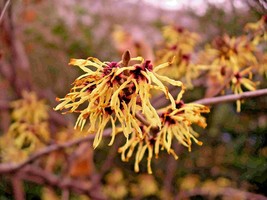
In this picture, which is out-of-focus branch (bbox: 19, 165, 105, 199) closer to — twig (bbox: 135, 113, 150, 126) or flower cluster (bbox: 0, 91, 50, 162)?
flower cluster (bbox: 0, 91, 50, 162)

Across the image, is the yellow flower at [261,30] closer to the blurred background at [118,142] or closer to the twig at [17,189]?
the blurred background at [118,142]

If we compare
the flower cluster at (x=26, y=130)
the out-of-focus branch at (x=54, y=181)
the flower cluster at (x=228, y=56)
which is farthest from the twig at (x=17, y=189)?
the flower cluster at (x=228, y=56)

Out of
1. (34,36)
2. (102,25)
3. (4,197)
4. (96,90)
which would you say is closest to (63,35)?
(34,36)

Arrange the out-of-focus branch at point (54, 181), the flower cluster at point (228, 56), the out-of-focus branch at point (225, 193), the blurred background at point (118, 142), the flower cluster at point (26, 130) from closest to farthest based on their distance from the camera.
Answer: the flower cluster at point (228, 56) < the flower cluster at point (26, 130) < the out-of-focus branch at point (225, 193) < the out-of-focus branch at point (54, 181) < the blurred background at point (118, 142)

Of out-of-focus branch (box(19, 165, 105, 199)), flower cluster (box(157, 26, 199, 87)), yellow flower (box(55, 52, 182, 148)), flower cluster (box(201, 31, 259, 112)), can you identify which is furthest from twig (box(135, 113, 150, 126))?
out-of-focus branch (box(19, 165, 105, 199))

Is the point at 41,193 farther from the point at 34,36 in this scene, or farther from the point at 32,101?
the point at 34,36
